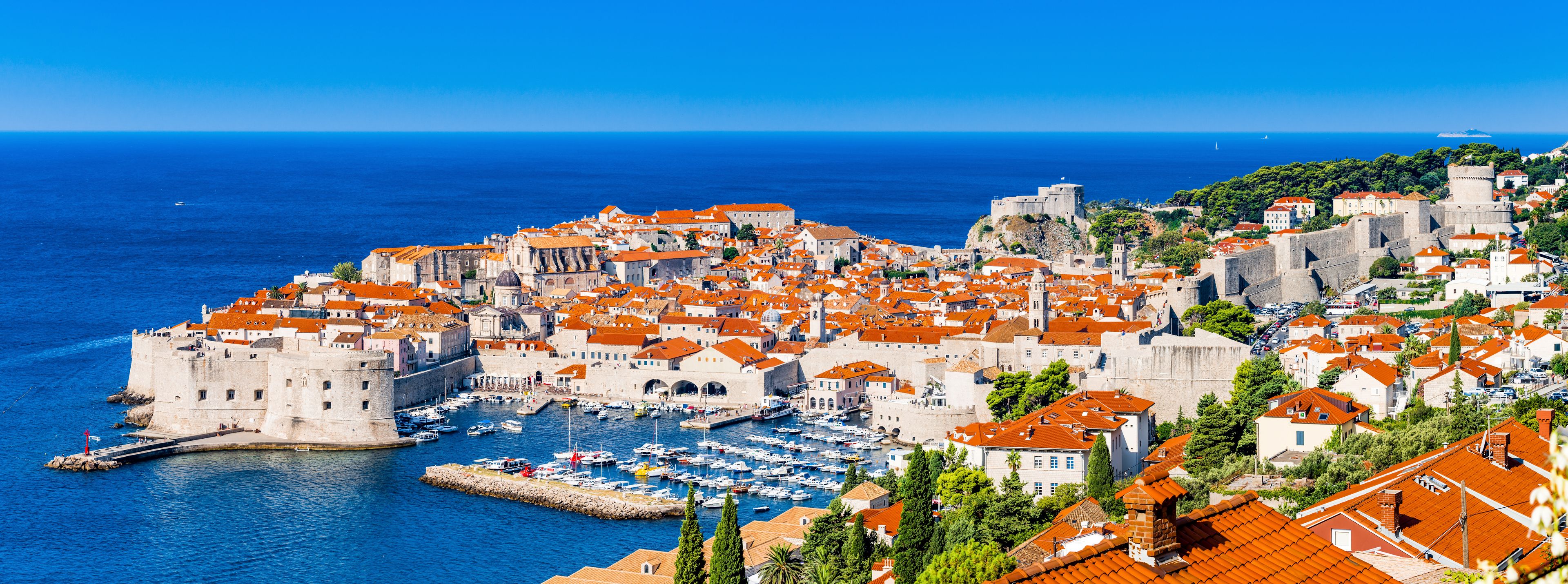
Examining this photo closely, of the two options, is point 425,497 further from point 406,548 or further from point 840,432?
point 840,432

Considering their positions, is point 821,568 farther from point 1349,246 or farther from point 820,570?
point 1349,246

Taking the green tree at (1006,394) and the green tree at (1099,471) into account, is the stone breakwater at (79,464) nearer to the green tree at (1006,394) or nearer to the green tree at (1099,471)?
the green tree at (1006,394)

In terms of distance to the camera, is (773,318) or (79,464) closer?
(79,464)

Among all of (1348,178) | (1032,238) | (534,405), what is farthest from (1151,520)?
(1032,238)

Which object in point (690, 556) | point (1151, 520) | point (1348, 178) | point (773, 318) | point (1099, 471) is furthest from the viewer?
point (1348, 178)

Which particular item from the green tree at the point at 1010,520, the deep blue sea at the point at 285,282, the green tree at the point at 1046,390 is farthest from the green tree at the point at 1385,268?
the green tree at the point at 1010,520

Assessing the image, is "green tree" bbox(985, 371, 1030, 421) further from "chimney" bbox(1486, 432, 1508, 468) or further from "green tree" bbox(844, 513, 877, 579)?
"chimney" bbox(1486, 432, 1508, 468)
